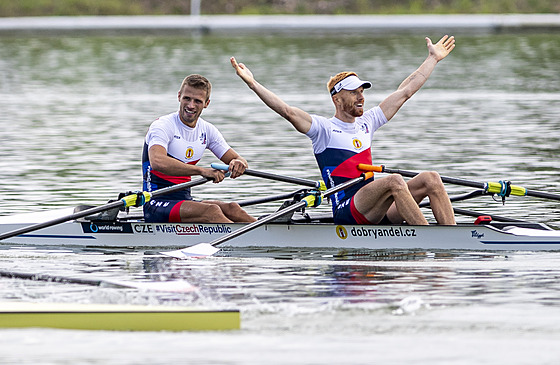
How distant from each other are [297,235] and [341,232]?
17.6 inches

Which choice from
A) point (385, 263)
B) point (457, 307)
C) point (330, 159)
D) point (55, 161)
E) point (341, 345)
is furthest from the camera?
point (55, 161)

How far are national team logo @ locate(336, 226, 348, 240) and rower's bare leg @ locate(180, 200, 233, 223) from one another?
111 cm

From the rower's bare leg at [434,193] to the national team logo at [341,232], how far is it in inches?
29.8

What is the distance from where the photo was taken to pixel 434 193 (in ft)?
Result: 37.2

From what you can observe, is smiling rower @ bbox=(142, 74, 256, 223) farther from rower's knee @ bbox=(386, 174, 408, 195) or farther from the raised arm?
the raised arm

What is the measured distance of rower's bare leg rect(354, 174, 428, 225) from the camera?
11.2 meters

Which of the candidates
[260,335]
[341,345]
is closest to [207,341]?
[260,335]

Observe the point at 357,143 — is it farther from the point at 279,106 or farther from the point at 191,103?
the point at 191,103

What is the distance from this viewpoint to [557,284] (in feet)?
32.4

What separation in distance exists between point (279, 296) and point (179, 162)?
8.82ft

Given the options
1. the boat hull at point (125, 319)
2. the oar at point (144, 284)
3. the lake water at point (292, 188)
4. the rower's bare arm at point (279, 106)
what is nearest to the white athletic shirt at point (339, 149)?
the rower's bare arm at point (279, 106)

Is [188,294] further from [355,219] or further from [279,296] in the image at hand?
[355,219]

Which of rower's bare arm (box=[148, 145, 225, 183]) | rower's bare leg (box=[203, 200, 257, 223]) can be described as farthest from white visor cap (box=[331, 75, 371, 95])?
rower's bare leg (box=[203, 200, 257, 223])

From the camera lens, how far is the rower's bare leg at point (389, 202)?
441 inches
